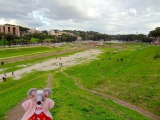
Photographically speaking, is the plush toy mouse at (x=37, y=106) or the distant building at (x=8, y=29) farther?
the distant building at (x=8, y=29)

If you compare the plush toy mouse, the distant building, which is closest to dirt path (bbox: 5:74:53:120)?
the plush toy mouse

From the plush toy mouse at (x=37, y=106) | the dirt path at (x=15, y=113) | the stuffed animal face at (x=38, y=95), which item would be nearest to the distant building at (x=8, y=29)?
the dirt path at (x=15, y=113)

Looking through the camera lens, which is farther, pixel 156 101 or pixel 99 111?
pixel 156 101

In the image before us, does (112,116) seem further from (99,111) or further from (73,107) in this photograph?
(73,107)

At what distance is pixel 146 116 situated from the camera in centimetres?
1659

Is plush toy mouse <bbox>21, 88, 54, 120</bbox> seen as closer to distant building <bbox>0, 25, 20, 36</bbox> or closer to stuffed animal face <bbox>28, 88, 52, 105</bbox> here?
stuffed animal face <bbox>28, 88, 52, 105</bbox>

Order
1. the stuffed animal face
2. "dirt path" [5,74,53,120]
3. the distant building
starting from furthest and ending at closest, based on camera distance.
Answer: the distant building < "dirt path" [5,74,53,120] < the stuffed animal face

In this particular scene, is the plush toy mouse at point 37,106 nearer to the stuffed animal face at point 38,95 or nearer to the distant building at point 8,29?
the stuffed animal face at point 38,95

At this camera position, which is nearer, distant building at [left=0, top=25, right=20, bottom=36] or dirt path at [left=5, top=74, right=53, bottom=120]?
dirt path at [left=5, top=74, right=53, bottom=120]

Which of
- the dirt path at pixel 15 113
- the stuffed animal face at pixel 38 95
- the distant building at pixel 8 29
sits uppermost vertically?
the distant building at pixel 8 29

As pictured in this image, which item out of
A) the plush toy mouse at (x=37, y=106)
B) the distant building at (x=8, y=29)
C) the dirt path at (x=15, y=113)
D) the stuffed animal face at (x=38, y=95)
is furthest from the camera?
the distant building at (x=8, y=29)

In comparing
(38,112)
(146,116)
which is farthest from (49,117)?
(146,116)

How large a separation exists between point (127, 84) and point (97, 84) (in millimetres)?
4400

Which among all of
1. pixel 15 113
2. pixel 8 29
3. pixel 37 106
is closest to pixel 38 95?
pixel 37 106
